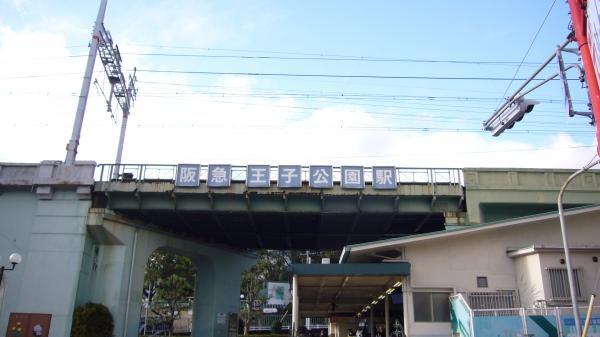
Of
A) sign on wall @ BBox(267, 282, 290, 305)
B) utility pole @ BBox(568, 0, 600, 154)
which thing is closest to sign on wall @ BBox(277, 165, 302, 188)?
utility pole @ BBox(568, 0, 600, 154)

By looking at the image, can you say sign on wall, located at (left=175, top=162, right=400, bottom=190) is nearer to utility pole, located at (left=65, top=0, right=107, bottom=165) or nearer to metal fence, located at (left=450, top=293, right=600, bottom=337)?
utility pole, located at (left=65, top=0, right=107, bottom=165)

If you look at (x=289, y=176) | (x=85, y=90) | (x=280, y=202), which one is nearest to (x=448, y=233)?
(x=289, y=176)

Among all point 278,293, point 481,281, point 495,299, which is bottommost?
point 495,299

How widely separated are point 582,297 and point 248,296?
45.9m

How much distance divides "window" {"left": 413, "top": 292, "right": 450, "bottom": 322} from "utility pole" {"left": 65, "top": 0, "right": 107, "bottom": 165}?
21816mm

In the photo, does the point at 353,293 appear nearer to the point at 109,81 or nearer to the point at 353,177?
the point at 353,177

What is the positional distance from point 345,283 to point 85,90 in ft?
68.9

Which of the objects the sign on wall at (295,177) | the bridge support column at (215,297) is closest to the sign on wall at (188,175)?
the sign on wall at (295,177)

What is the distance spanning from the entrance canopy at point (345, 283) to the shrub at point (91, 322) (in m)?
11.0

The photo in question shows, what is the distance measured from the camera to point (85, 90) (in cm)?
3341

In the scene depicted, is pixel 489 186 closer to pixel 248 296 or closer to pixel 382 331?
pixel 382 331

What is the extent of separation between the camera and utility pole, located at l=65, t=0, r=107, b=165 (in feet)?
104

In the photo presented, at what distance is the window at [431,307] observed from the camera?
2270cm

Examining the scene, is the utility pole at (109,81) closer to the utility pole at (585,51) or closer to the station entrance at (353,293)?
the station entrance at (353,293)
